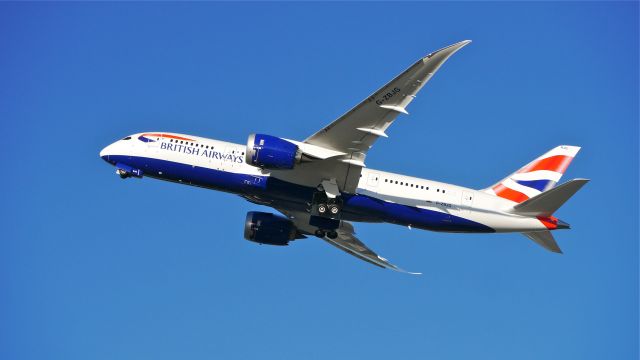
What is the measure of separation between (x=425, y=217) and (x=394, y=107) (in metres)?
8.14

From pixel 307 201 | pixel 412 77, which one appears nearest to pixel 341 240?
pixel 307 201

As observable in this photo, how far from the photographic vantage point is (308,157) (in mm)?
46844

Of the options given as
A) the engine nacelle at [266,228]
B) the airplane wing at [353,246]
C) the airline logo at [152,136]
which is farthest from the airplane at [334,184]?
the airplane wing at [353,246]

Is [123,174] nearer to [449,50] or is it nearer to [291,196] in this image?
[291,196]

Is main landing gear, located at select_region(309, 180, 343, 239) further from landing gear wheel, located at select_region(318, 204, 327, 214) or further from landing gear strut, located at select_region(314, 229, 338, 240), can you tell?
landing gear strut, located at select_region(314, 229, 338, 240)

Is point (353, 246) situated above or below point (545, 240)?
below

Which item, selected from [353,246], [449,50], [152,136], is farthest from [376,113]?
[353,246]

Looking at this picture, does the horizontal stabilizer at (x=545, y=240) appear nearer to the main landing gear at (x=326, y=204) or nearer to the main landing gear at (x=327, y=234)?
the main landing gear at (x=326, y=204)

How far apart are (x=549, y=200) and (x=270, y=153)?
1537 centimetres

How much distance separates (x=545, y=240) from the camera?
163ft

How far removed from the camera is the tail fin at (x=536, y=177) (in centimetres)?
5197

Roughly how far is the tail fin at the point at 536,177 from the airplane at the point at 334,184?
0.28 feet

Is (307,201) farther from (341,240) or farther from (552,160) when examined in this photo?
(552,160)

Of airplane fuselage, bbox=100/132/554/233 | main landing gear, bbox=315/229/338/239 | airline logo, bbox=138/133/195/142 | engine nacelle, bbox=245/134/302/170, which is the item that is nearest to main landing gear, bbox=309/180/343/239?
airplane fuselage, bbox=100/132/554/233
